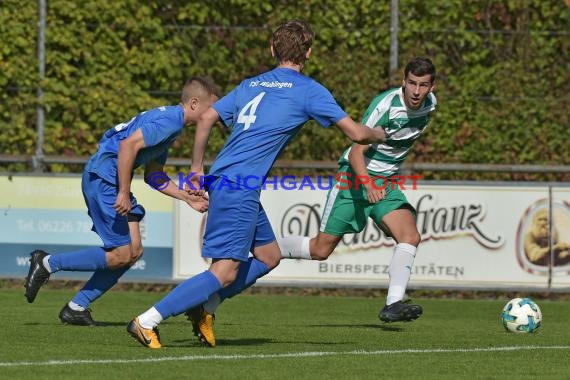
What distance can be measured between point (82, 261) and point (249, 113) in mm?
2469

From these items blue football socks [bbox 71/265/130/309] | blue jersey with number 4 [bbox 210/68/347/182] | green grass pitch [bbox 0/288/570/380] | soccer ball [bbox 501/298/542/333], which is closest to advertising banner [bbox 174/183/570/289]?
green grass pitch [bbox 0/288/570/380]

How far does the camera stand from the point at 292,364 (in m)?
7.18

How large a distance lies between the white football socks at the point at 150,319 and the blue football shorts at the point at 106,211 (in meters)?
2.11

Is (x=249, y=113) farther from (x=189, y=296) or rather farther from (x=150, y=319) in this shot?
(x=150, y=319)

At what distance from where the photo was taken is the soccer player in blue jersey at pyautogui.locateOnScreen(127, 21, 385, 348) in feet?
24.9

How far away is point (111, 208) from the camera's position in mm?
9531

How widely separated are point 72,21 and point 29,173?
2.42m

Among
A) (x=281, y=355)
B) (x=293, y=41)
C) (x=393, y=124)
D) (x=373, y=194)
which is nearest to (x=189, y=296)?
(x=281, y=355)

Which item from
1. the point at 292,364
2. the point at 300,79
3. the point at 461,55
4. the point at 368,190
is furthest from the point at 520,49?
the point at 292,364

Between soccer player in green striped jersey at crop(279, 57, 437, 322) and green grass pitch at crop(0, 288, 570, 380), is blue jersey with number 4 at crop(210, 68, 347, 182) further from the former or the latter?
soccer player in green striped jersey at crop(279, 57, 437, 322)

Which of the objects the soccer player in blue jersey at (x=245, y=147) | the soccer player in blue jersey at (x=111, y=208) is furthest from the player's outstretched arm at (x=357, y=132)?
the soccer player in blue jersey at (x=111, y=208)

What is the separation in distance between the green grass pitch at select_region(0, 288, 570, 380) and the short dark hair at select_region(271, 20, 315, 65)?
1.75m

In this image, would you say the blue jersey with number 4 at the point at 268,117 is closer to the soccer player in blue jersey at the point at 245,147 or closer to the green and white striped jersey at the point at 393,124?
the soccer player in blue jersey at the point at 245,147

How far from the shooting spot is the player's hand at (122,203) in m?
8.74
